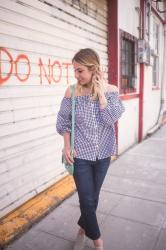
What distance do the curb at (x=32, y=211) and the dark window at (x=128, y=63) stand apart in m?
3.22

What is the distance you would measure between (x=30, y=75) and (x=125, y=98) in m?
3.51

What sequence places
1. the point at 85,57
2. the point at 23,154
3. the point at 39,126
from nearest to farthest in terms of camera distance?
1. the point at 85,57
2. the point at 23,154
3. the point at 39,126

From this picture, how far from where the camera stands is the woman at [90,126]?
269 cm

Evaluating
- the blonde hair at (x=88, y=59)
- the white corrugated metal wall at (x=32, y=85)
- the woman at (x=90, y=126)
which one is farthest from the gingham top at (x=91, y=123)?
the white corrugated metal wall at (x=32, y=85)

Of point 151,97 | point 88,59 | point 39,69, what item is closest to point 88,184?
point 88,59

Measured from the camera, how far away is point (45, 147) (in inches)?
179

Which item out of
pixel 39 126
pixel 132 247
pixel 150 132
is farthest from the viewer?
pixel 150 132

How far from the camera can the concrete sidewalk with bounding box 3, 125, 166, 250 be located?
3.25 meters

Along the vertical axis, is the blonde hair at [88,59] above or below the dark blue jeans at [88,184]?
above

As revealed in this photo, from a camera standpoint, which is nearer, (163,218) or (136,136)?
(163,218)

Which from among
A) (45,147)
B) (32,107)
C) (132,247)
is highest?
(32,107)

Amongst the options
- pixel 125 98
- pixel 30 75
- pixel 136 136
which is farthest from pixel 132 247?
pixel 136 136

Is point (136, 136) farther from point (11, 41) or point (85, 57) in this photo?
point (85, 57)

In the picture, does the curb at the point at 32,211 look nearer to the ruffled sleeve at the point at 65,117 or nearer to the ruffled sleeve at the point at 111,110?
the ruffled sleeve at the point at 65,117
